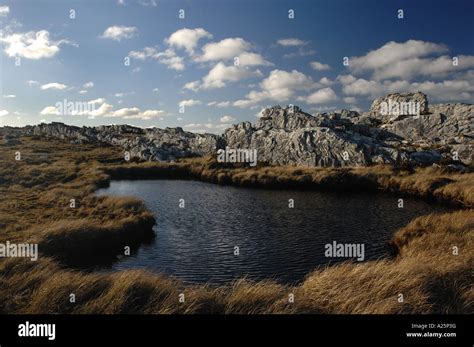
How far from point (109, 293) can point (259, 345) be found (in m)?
4.62

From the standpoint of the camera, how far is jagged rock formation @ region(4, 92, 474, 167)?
68.5m

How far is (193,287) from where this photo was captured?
14133 mm

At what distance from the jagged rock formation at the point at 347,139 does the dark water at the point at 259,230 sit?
1959 cm

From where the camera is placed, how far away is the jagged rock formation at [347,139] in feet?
225

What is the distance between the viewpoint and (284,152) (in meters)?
77.8

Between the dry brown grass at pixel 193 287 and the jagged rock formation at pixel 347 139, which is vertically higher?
the jagged rock formation at pixel 347 139

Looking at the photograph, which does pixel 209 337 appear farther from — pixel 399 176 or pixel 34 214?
pixel 399 176
